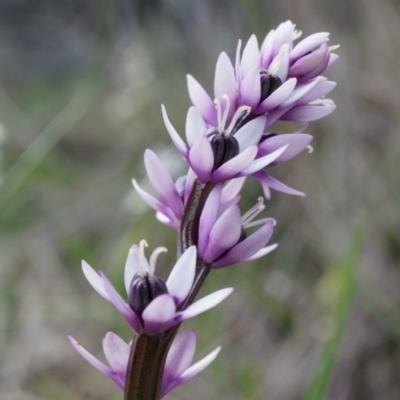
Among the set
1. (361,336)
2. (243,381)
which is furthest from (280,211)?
(243,381)

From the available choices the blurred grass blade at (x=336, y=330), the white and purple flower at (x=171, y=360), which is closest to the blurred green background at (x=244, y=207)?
the blurred grass blade at (x=336, y=330)

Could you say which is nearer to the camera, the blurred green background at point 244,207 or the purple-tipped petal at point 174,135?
the purple-tipped petal at point 174,135

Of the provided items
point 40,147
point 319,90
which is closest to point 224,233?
point 319,90

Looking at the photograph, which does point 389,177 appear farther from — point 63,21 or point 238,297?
point 63,21

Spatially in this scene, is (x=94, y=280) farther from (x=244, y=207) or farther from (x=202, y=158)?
(x=244, y=207)

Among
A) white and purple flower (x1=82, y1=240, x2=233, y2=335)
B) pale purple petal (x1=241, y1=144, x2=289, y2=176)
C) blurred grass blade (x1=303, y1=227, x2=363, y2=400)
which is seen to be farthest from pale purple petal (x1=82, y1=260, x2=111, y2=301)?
blurred grass blade (x1=303, y1=227, x2=363, y2=400)

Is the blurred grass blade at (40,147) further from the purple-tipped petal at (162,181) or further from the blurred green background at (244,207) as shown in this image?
the purple-tipped petal at (162,181)
